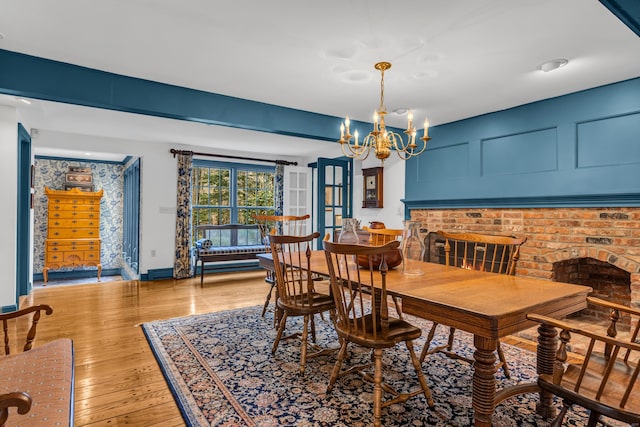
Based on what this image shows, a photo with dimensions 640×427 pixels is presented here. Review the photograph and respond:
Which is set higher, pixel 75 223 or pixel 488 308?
pixel 75 223

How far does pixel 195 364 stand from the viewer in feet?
8.68

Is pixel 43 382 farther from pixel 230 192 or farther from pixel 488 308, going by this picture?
pixel 230 192

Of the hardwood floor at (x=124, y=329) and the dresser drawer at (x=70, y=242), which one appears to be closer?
the hardwood floor at (x=124, y=329)

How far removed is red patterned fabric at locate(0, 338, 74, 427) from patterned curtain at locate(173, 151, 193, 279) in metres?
4.26

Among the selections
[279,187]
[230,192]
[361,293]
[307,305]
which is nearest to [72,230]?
[230,192]

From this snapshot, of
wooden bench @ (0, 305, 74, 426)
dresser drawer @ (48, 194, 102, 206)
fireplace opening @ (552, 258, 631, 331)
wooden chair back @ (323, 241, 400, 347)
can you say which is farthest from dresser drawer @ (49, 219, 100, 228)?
fireplace opening @ (552, 258, 631, 331)

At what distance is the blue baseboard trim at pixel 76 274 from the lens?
650 centimetres

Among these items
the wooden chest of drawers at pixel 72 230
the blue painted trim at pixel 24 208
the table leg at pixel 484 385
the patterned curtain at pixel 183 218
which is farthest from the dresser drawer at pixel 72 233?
the table leg at pixel 484 385

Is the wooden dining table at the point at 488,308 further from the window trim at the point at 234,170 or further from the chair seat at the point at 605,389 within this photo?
the window trim at the point at 234,170

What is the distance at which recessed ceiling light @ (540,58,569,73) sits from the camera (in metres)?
2.75

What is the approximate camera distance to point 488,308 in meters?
1.55

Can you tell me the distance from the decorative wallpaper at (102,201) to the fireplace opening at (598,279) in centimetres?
763

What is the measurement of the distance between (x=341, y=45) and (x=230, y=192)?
4.95m

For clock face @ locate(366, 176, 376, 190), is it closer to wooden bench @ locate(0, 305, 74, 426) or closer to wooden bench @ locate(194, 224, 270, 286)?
wooden bench @ locate(194, 224, 270, 286)
